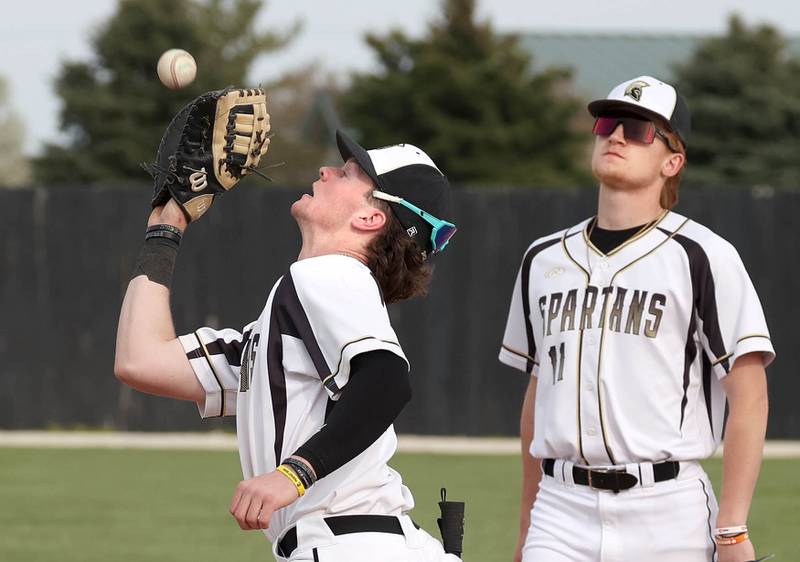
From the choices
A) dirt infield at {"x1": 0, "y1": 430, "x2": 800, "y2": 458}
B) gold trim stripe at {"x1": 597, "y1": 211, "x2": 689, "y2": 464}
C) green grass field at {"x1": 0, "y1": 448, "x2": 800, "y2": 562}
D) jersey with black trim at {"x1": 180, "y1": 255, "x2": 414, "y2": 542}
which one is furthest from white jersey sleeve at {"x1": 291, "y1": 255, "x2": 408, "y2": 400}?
dirt infield at {"x1": 0, "y1": 430, "x2": 800, "y2": 458}

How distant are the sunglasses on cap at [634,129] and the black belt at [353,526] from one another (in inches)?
75.3

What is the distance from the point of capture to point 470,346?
14016 millimetres

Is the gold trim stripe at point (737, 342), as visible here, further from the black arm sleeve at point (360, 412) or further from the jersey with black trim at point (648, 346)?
the black arm sleeve at point (360, 412)

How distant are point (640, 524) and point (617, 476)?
0.54 ft

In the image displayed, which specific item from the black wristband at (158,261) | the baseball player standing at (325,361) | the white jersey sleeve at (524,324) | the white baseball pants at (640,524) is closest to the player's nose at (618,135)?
the white jersey sleeve at (524,324)

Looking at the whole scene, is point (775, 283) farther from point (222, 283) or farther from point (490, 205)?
point (222, 283)

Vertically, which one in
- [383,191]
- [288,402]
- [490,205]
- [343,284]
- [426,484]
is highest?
[490,205]

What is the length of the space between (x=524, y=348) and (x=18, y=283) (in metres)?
10.3

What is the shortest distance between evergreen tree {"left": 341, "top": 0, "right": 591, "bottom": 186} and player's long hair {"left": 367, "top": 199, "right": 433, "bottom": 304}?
30076 mm

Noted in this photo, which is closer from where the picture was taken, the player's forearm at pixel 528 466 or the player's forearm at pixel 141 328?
the player's forearm at pixel 141 328

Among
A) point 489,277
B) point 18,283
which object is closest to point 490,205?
A: point 489,277

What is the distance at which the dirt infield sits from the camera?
1335cm

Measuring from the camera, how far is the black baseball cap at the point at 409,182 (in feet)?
11.8

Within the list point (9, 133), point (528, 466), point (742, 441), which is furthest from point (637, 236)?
point (9, 133)
